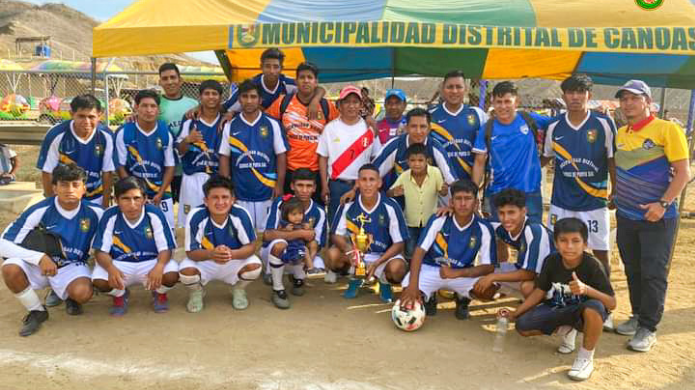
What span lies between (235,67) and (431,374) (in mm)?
5643

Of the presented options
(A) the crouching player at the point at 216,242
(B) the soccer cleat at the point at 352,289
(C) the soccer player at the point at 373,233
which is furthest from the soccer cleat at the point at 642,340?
(A) the crouching player at the point at 216,242

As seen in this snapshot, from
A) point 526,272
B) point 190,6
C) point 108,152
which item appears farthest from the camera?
point 190,6

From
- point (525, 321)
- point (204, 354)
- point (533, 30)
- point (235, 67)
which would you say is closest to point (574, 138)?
point (533, 30)

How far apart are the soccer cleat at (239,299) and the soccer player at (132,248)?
1.71 feet

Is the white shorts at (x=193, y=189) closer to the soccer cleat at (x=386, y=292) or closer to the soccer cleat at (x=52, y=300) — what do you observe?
the soccer cleat at (x=52, y=300)

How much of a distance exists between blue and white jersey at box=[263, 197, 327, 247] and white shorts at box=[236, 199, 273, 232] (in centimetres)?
25

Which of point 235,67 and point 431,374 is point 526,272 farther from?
point 235,67

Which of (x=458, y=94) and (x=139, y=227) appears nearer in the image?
(x=139, y=227)

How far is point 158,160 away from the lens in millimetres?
4918

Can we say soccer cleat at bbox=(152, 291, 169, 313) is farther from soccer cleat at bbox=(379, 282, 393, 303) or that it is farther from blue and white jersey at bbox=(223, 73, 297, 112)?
blue and white jersey at bbox=(223, 73, 297, 112)

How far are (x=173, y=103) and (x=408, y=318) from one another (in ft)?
10.6

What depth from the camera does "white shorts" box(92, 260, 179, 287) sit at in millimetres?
4203

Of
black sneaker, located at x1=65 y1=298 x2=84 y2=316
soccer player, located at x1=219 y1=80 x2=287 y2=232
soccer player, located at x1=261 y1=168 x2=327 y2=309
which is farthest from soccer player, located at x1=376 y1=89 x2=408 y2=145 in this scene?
black sneaker, located at x1=65 y1=298 x2=84 y2=316

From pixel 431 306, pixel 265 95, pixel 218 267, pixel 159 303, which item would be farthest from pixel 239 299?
pixel 265 95
